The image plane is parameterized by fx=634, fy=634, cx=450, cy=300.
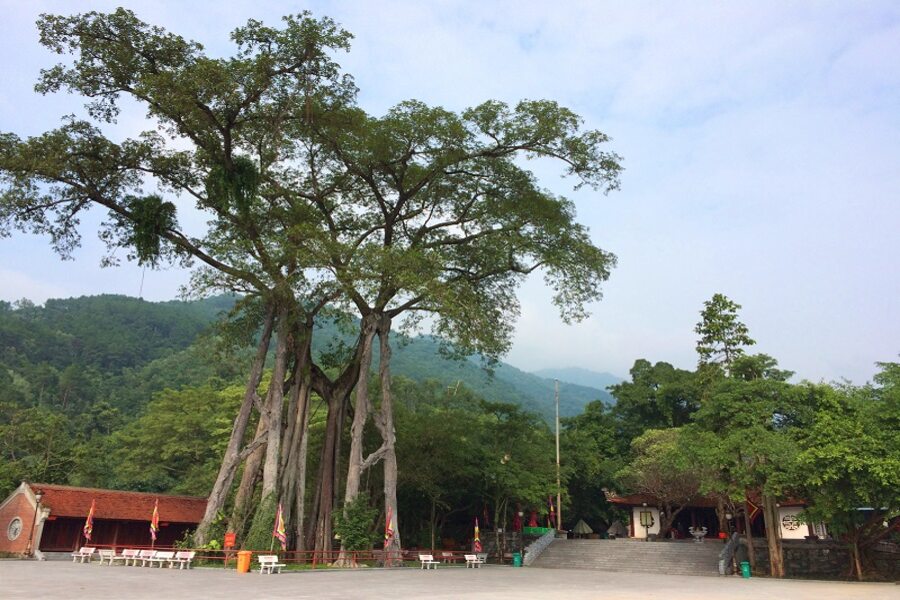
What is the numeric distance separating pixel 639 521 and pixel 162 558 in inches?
1098

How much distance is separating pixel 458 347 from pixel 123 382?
220ft

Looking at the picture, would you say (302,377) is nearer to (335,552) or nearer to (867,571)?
(335,552)

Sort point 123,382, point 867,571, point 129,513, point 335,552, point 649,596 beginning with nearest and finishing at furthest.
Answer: point 649,596, point 335,552, point 867,571, point 129,513, point 123,382

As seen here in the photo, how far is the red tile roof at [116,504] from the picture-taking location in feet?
76.9

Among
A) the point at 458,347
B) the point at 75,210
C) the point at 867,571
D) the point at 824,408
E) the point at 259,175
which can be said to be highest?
the point at 259,175

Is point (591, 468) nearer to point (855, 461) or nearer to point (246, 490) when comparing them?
point (855, 461)

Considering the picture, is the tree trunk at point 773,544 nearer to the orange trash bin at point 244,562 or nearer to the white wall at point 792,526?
the white wall at point 792,526

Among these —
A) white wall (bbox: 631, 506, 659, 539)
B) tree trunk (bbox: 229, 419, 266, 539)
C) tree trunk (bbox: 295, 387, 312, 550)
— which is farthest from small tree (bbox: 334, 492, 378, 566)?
white wall (bbox: 631, 506, 659, 539)

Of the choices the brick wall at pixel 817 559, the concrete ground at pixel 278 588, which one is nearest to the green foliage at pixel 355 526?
the concrete ground at pixel 278 588

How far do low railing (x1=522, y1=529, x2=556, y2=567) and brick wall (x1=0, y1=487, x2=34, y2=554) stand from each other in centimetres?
2036

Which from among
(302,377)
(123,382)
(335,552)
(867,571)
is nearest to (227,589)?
(335,552)

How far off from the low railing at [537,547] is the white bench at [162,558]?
667 inches

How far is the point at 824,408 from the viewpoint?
22.3 metres

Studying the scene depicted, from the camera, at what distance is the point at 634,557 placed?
1128 inches
